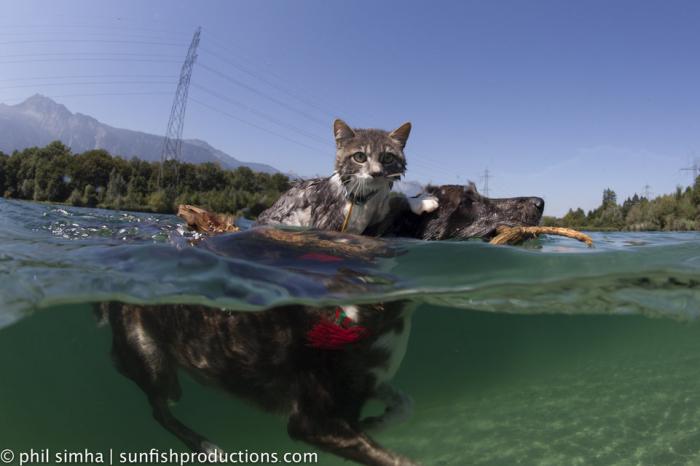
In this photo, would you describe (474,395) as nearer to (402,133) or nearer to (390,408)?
(390,408)

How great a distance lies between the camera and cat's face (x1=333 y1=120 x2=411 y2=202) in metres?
4.67

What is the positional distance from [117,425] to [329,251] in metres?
3.69

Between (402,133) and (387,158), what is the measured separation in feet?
1.71

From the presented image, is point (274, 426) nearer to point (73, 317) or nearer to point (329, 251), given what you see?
point (329, 251)

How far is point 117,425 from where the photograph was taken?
521 cm

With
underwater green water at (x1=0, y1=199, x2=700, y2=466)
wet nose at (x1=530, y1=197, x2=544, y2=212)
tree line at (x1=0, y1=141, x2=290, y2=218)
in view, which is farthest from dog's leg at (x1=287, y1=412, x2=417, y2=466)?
tree line at (x1=0, y1=141, x2=290, y2=218)

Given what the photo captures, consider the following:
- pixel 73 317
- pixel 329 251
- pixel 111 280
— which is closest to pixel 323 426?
pixel 329 251

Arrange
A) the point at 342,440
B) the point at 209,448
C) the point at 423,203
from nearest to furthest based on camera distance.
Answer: the point at 342,440 < the point at 209,448 < the point at 423,203

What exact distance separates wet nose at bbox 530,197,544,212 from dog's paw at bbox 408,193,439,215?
1324 millimetres

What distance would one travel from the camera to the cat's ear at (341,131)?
17.2 feet

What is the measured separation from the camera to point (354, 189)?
4.71 metres

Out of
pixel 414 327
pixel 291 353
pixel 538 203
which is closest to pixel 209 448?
pixel 291 353

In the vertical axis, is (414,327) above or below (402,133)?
below

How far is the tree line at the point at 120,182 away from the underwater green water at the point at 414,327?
2453 centimetres
